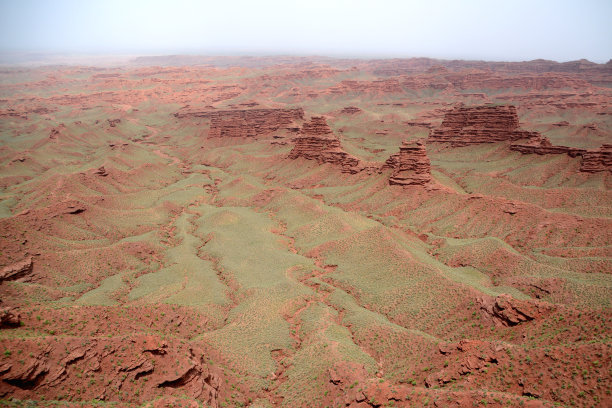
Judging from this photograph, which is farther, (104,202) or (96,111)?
(96,111)

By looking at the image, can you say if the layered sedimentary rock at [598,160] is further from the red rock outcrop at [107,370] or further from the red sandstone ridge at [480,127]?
the red rock outcrop at [107,370]

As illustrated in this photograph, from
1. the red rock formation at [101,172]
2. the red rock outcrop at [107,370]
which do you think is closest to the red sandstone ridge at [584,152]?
the red rock outcrop at [107,370]

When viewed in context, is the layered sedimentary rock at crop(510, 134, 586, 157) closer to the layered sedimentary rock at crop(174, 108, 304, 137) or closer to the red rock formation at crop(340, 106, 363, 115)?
the layered sedimentary rock at crop(174, 108, 304, 137)

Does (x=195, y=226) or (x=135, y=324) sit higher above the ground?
(x=135, y=324)

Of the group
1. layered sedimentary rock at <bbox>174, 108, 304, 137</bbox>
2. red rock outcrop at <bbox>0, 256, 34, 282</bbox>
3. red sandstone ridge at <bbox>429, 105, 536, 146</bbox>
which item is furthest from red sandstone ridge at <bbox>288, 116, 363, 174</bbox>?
red rock outcrop at <bbox>0, 256, 34, 282</bbox>

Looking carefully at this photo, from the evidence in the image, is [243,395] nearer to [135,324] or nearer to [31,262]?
[135,324]

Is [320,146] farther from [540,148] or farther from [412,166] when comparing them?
[540,148]

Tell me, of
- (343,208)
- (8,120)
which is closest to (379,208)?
(343,208)
